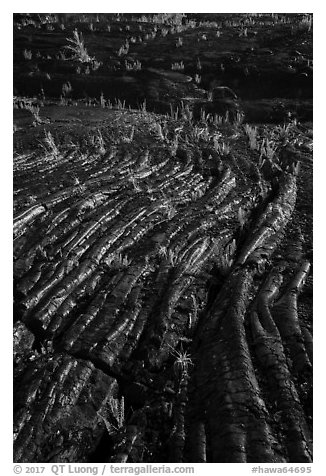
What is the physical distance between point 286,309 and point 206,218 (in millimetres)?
1836

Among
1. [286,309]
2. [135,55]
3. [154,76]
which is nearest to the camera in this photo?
[286,309]

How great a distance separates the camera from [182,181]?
20.7 ft

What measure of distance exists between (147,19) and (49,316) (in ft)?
44.8

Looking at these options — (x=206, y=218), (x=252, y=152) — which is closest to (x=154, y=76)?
(x=252, y=152)

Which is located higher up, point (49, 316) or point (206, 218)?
point (206, 218)

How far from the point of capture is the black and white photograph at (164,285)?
316 cm

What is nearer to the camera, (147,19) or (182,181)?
(182,181)

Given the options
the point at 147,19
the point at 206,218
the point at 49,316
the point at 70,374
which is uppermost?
the point at 147,19

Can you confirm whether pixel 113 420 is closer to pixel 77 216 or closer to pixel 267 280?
pixel 267 280

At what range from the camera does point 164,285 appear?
441cm

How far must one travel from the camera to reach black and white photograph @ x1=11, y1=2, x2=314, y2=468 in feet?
10.4

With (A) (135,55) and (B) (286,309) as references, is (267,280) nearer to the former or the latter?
(B) (286,309)
